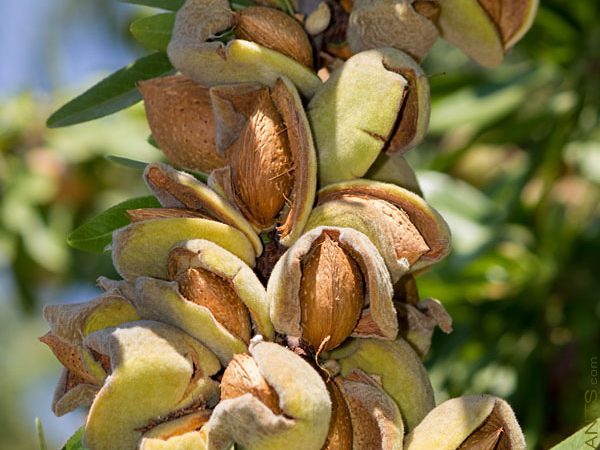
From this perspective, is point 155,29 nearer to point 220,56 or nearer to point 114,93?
point 114,93

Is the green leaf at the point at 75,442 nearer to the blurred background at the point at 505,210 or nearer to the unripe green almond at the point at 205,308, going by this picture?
A: the unripe green almond at the point at 205,308

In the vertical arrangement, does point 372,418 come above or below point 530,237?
above

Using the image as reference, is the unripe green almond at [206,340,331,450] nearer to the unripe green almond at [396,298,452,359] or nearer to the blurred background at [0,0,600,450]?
the unripe green almond at [396,298,452,359]

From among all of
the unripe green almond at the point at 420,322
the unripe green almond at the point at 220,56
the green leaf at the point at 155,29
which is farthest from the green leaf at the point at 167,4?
the unripe green almond at the point at 420,322

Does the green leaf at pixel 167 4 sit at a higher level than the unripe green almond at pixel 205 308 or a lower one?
higher

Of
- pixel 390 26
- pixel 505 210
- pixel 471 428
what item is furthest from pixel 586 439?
pixel 505 210
